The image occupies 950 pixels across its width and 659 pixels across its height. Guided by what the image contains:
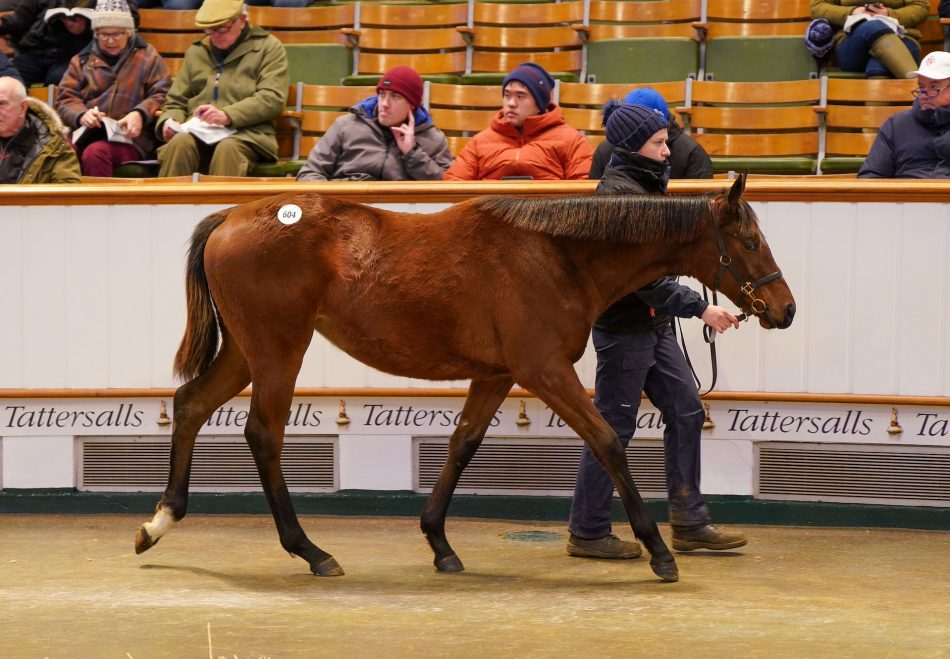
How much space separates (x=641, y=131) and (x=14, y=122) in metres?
4.05

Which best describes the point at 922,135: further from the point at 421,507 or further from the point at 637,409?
the point at 421,507

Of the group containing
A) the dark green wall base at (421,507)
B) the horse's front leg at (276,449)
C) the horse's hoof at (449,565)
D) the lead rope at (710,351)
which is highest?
the lead rope at (710,351)

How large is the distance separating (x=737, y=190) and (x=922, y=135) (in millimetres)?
2538

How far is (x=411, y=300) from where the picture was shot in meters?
5.72

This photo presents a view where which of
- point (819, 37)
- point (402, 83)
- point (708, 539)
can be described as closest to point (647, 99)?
point (402, 83)

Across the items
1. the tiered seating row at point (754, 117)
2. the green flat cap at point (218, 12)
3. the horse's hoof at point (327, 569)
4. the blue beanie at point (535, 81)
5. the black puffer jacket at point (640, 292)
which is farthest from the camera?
the green flat cap at point (218, 12)

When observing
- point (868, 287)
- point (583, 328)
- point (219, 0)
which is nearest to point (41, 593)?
point (583, 328)

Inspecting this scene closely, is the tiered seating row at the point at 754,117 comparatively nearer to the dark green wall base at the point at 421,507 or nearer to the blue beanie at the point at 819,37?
the blue beanie at the point at 819,37

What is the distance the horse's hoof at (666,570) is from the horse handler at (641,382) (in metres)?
0.53

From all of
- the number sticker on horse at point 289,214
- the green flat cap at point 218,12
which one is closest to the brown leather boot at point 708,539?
the number sticker on horse at point 289,214

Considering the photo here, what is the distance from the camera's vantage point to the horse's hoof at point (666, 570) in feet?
18.3

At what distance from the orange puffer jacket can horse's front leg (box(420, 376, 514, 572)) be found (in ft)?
6.57

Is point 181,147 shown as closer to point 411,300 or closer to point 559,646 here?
point 411,300

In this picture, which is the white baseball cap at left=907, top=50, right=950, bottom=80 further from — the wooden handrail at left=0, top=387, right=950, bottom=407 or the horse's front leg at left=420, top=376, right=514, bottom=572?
the horse's front leg at left=420, top=376, right=514, bottom=572
